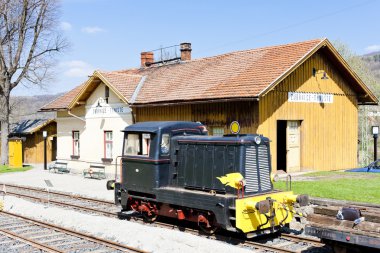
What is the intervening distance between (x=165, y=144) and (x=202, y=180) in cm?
136

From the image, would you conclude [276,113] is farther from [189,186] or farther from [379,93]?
[379,93]

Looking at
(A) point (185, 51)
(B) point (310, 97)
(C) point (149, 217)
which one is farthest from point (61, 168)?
(C) point (149, 217)

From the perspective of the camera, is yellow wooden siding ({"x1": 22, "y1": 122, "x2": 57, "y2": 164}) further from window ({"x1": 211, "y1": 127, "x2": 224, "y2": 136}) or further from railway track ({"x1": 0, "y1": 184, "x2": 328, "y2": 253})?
window ({"x1": 211, "y1": 127, "x2": 224, "y2": 136})

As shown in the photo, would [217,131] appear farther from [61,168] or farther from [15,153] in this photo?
[15,153]

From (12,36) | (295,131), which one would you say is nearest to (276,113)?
(295,131)

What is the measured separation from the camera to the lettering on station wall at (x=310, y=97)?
19.9 metres

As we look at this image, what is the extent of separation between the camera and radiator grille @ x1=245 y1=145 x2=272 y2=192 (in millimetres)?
10531

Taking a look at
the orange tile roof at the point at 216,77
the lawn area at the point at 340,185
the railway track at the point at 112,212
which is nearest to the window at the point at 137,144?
the railway track at the point at 112,212

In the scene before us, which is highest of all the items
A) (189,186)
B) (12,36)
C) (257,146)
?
(12,36)

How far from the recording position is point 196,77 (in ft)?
72.7

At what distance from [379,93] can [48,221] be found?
111 feet

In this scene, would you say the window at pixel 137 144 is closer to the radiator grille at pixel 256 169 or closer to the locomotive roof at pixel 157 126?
the locomotive roof at pixel 157 126

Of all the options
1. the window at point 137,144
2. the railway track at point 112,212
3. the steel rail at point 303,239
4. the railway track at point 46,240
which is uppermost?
the window at point 137,144

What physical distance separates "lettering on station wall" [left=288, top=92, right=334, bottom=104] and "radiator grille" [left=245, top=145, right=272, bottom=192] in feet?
30.5
